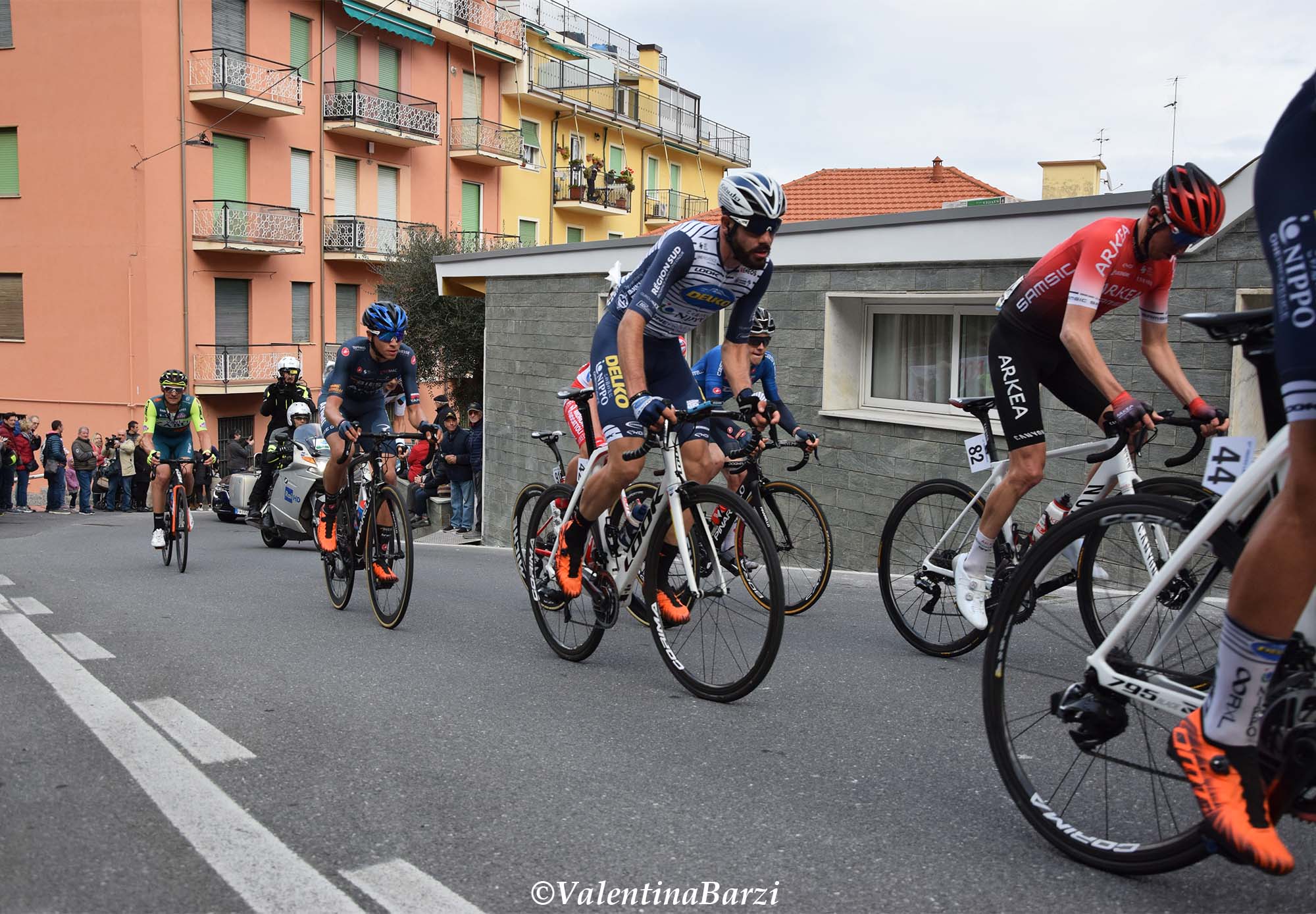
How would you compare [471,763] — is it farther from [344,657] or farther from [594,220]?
[594,220]

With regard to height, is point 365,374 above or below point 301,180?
below

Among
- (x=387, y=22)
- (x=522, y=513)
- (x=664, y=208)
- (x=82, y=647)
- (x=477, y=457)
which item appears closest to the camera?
(x=82, y=647)

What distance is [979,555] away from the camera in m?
5.27

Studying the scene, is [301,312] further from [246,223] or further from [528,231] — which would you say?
Answer: [528,231]

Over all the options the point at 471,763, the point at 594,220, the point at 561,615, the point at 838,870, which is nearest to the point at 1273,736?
the point at 838,870

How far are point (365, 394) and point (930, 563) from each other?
4.20m

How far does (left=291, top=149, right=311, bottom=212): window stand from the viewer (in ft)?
123

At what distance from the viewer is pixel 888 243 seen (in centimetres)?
1112

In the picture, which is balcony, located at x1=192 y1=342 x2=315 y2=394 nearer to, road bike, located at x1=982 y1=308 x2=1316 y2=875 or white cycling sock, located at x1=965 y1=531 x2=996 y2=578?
white cycling sock, located at x1=965 y1=531 x2=996 y2=578

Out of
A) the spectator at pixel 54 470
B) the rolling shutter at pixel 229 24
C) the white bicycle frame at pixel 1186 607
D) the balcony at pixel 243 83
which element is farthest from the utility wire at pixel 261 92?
the white bicycle frame at pixel 1186 607

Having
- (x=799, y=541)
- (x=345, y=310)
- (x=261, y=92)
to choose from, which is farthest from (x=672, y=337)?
(x=345, y=310)

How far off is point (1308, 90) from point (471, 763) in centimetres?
305

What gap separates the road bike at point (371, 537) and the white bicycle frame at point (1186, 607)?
14.7 ft

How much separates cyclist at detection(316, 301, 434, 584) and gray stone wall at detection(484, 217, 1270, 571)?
4156mm
